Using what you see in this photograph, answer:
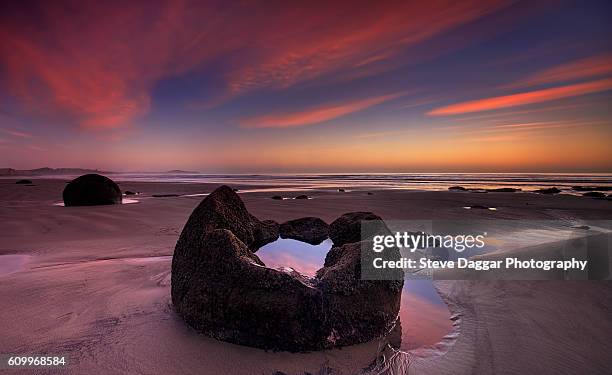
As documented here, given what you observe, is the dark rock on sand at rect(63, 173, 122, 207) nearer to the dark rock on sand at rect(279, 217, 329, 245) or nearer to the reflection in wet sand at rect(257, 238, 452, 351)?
the dark rock on sand at rect(279, 217, 329, 245)

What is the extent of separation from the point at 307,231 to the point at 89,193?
10.1m


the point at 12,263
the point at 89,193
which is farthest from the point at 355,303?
the point at 89,193

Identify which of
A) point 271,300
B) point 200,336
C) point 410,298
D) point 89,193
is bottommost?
point 410,298

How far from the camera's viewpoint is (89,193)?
12586mm

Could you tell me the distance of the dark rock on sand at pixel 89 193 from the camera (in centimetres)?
1255

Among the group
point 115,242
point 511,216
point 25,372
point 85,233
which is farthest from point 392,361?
point 511,216

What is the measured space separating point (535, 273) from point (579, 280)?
459 millimetres

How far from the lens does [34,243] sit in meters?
6.52

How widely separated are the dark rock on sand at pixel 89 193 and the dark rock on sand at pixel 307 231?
376 inches

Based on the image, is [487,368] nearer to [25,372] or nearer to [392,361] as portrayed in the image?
[392,361]

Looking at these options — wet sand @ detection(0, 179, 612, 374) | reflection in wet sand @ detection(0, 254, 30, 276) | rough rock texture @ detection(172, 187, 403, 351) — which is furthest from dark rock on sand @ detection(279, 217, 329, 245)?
reflection in wet sand @ detection(0, 254, 30, 276)

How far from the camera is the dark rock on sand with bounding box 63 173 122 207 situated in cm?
1255

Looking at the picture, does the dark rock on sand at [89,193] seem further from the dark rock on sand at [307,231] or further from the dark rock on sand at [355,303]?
the dark rock on sand at [355,303]

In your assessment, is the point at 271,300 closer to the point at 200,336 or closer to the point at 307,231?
the point at 200,336
